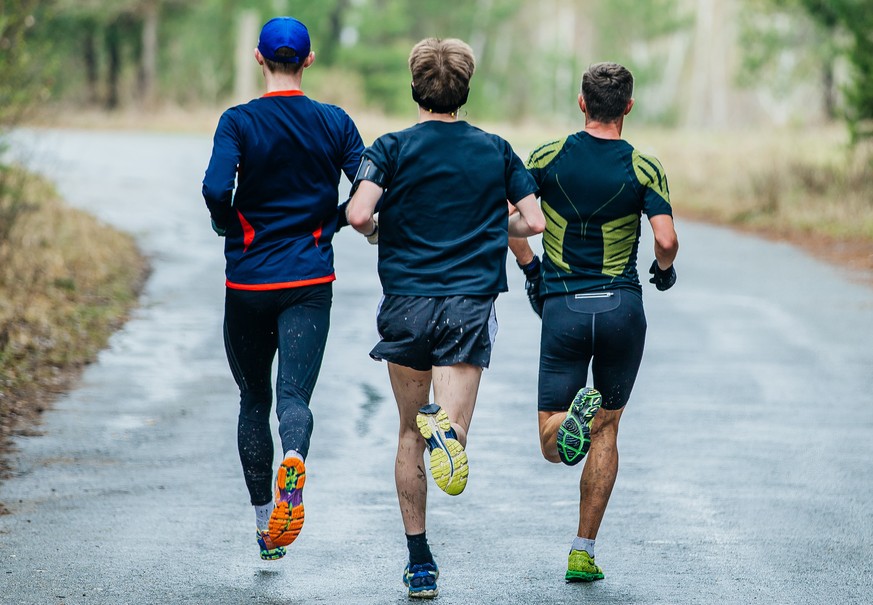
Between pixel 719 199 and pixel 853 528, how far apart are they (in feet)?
67.6

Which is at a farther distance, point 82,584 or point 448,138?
point 82,584

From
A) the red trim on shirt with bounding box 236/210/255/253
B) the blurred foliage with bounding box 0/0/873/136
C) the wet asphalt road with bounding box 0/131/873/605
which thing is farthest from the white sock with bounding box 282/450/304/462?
the blurred foliage with bounding box 0/0/873/136

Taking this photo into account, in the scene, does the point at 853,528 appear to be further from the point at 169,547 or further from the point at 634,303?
the point at 169,547

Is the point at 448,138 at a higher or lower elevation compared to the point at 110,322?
higher

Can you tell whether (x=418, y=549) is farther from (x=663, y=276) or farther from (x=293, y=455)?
(x=663, y=276)

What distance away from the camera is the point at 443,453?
16.5 ft

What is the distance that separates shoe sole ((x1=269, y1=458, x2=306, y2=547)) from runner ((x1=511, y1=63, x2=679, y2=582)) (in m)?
0.98

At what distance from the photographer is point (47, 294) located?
13.5 metres

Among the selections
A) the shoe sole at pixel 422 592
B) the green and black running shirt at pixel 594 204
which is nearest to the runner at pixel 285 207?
the shoe sole at pixel 422 592

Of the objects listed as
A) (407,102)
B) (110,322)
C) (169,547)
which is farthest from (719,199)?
(407,102)

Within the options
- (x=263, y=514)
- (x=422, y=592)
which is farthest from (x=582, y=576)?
(x=263, y=514)

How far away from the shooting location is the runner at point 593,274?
541 centimetres

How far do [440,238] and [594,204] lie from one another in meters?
0.64

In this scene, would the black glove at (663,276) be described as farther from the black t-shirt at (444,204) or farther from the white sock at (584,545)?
the white sock at (584,545)
